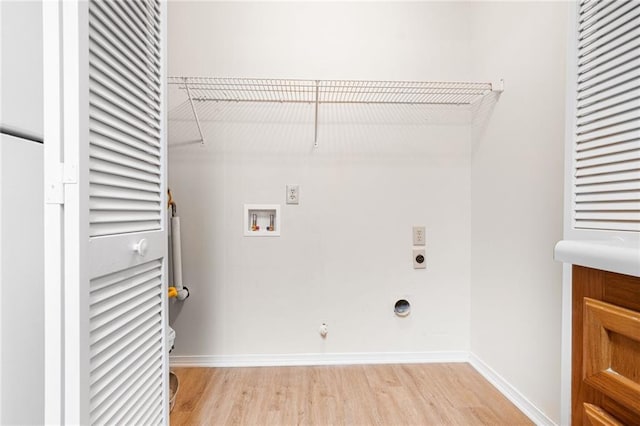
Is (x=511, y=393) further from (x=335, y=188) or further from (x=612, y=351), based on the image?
(x=335, y=188)

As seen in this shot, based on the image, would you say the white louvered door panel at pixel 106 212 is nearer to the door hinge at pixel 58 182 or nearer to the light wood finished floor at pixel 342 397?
the door hinge at pixel 58 182

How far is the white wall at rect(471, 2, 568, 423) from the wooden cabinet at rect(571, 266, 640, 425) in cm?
63

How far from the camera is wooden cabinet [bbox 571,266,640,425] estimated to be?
66cm

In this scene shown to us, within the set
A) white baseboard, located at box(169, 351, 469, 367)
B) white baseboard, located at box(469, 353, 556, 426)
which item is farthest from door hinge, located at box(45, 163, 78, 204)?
white baseboard, located at box(469, 353, 556, 426)

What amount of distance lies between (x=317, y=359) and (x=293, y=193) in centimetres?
106

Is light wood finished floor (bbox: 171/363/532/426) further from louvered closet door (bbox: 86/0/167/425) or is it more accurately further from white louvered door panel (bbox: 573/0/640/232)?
white louvered door panel (bbox: 573/0/640/232)

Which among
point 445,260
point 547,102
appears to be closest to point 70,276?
point 547,102

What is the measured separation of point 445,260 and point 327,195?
2.90 feet

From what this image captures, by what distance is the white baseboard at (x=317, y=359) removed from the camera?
193 centimetres

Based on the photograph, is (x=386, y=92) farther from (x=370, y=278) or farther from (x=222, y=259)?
(x=222, y=259)

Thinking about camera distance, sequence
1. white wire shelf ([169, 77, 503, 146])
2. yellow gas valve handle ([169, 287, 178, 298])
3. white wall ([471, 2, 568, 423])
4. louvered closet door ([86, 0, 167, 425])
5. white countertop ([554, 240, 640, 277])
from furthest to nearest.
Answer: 1. white wire shelf ([169, 77, 503, 146])
2. yellow gas valve handle ([169, 287, 178, 298])
3. white wall ([471, 2, 568, 423])
4. louvered closet door ([86, 0, 167, 425])
5. white countertop ([554, 240, 640, 277])

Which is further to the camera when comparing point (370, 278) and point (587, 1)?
point (370, 278)

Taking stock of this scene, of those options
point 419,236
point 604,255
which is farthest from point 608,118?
point 419,236

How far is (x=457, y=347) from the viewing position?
6.64 ft
